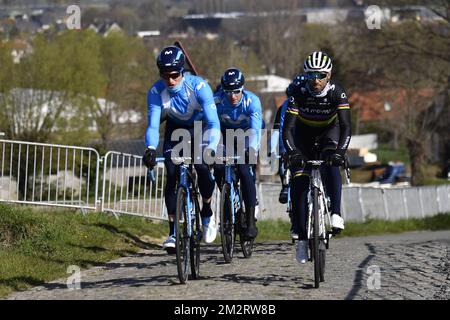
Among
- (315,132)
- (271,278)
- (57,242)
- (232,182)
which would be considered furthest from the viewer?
(57,242)

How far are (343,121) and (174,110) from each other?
5.35 ft

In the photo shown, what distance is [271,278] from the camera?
9531 mm

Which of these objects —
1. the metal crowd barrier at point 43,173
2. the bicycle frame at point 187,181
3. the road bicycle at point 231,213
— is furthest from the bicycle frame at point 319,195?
the metal crowd barrier at point 43,173

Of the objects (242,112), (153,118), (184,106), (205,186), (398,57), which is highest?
(398,57)

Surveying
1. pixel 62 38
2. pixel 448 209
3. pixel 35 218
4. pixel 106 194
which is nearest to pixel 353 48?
pixel 448 209

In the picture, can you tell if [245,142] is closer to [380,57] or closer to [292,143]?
[292,143]

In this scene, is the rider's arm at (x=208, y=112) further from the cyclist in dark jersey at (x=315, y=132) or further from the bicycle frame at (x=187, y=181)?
the cyclist in dark jersey at (x=315, y=132)

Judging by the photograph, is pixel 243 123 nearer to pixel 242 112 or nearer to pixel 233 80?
pixel 242 112

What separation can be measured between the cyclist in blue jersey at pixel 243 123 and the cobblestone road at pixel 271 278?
0.69m

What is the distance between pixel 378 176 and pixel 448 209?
105 feet

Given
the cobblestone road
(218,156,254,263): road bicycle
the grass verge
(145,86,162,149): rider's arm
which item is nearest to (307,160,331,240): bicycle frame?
the cobblestone road

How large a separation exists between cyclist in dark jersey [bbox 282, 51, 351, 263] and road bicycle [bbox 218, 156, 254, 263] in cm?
138

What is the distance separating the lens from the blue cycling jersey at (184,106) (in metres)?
9.38

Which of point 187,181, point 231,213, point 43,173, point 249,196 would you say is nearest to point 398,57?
point 43,173
